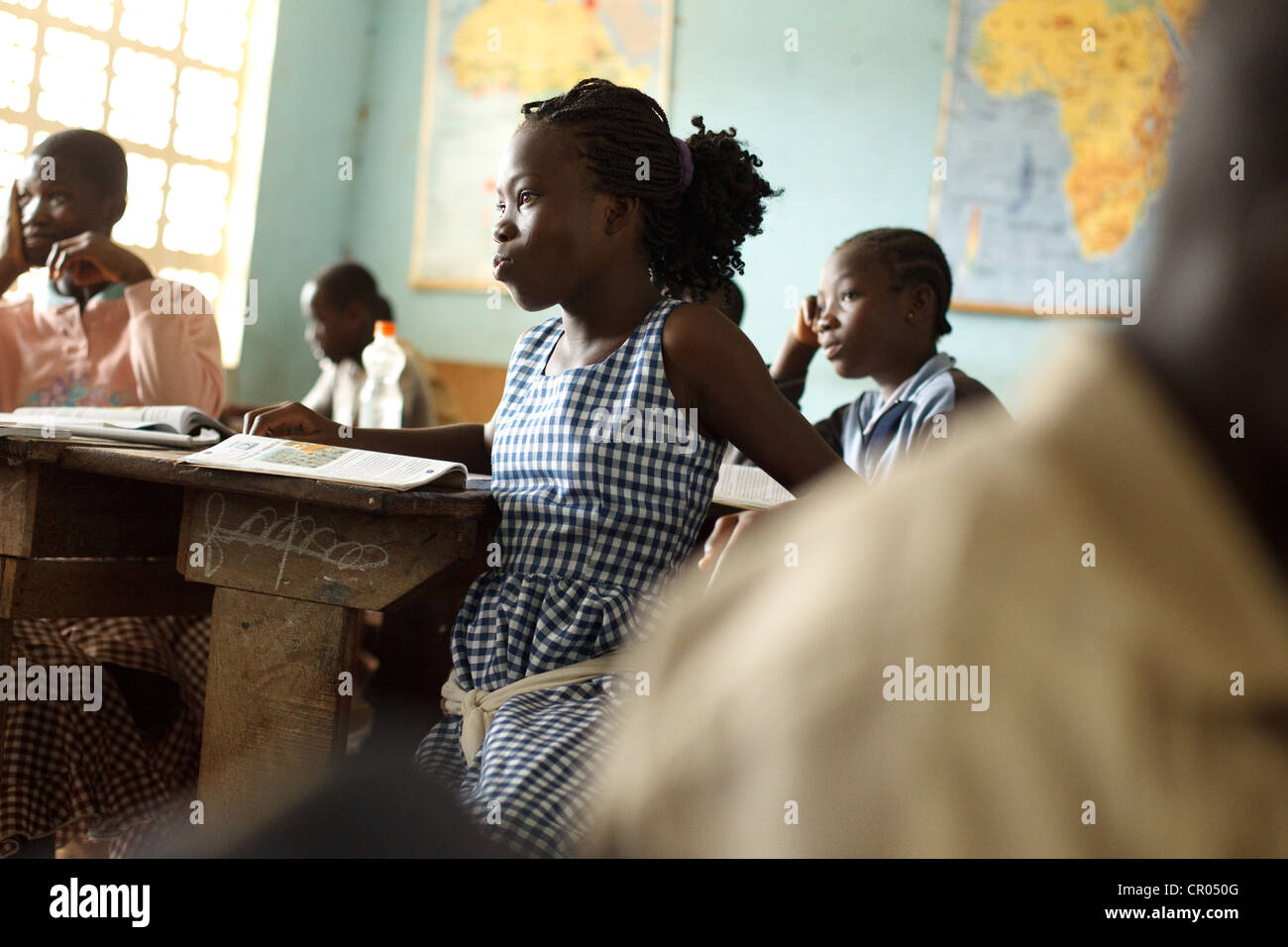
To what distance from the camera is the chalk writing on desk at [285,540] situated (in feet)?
3.73

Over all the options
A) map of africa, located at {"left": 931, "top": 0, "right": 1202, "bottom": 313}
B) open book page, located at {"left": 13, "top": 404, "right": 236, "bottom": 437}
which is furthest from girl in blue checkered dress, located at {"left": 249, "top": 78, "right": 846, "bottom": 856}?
map of africa, located at {"left": 931, "top": 0, "right": 1202, "bottom": 313}

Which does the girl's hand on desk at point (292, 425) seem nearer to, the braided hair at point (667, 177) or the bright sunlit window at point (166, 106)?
the braided hair at point (667, 177)

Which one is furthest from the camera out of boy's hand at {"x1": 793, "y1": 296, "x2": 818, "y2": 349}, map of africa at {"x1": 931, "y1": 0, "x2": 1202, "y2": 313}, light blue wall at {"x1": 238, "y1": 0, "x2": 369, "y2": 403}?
light blue wall at {"x1": 238, "y1": 0, "x2": 369, "y2": 403}

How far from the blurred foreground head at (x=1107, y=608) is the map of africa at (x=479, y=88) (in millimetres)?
4837

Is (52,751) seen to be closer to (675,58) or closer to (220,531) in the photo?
(220,531)

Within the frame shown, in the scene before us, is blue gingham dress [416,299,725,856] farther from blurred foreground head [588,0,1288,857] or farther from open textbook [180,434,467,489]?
blurred foreground head [588,0,1288,857]

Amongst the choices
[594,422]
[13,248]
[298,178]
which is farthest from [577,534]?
[298,178]

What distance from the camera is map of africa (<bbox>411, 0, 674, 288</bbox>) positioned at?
4938 millimetres

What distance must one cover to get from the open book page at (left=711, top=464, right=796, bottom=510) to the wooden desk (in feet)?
1.36

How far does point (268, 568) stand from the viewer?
46.4 inches

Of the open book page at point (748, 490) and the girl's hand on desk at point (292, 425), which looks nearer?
the girl's hand on desk at point (292, 425)

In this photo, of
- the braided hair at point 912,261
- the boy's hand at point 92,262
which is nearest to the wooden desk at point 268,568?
the boy's hand at point 92,262

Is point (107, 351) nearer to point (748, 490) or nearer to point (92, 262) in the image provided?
point (92, 262)
